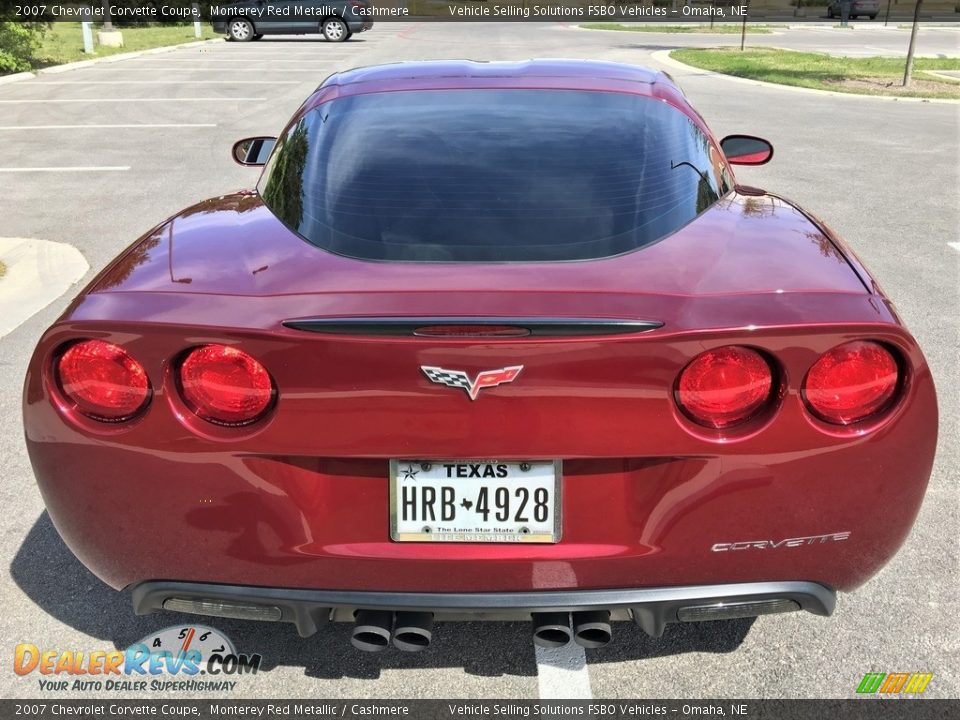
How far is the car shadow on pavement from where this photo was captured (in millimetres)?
2574

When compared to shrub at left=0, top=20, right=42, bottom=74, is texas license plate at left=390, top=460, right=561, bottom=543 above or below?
above

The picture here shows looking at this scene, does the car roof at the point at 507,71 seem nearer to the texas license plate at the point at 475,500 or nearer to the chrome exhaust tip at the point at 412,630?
the texas license plate at the point at 475,500

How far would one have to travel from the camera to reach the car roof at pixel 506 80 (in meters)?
3.25

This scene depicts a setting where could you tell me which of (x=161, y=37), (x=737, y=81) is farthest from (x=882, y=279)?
(x=161, y=37)

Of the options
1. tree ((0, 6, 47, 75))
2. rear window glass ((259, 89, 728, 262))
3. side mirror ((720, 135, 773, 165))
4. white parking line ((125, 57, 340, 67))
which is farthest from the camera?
white parking line ((125, 57, 340, 67))

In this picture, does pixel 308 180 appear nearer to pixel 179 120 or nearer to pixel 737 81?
pixel 179 120

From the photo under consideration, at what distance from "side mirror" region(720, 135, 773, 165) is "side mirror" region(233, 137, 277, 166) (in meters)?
2.01

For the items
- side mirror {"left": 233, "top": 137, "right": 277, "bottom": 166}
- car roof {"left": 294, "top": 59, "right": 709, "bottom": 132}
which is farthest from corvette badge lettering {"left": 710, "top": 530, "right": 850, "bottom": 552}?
side mirror {"left": 233, "top": 137, "right": 277, "bottom": 166}

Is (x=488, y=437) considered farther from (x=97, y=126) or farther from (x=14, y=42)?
(x=14, y=42)

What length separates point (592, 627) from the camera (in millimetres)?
2174

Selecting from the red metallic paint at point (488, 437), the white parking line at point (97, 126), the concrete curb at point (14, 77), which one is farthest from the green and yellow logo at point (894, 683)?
the concrete curb at point (14, 77)

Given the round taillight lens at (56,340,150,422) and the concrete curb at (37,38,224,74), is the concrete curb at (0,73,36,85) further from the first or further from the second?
the round taillight lens at (56,340,150,422)

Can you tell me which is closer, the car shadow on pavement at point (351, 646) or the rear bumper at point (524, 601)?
the rear bumper at point (524, 601)

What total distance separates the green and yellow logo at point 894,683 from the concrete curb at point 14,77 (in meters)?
19.5
